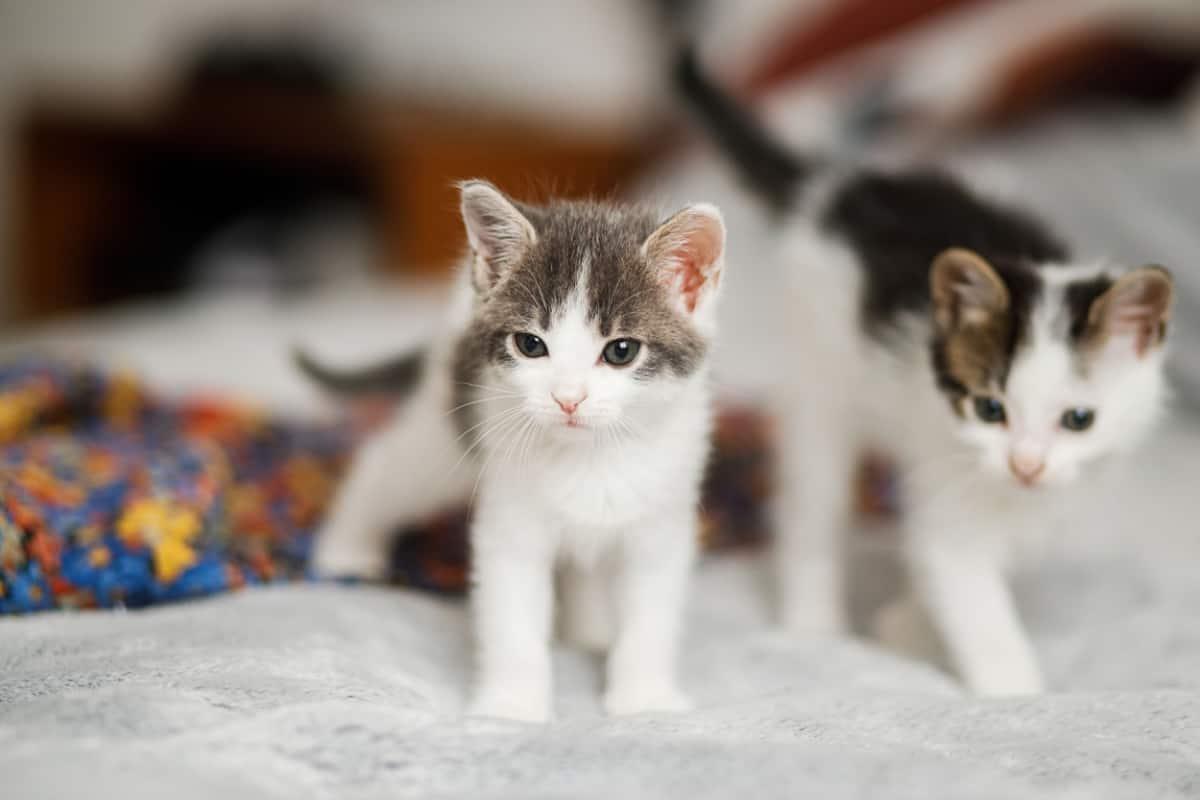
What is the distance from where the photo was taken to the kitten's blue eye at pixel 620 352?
106cm

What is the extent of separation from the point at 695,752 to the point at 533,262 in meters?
0.54

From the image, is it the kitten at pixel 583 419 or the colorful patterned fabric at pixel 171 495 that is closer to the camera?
the kitten at pixel 583 419

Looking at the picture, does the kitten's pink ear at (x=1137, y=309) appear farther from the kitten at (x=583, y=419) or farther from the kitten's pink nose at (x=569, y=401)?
the kitten's pink nose at (x=569, y=401)

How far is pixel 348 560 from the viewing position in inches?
56.5

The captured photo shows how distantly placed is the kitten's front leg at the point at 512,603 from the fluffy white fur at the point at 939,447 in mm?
476

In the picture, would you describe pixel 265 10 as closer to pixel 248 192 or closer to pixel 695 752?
pixel 248 192

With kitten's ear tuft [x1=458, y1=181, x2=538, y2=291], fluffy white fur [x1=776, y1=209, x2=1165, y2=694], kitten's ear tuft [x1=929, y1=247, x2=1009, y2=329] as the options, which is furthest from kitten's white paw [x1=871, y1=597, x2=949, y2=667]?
kitten's ear tuft [x1=458, y1=181, x2=538, y2=291]

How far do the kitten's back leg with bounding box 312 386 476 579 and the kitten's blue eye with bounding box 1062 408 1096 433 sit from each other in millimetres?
724

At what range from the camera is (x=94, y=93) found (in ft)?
14.0

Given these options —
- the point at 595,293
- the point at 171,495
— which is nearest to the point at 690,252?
the point at 595,293

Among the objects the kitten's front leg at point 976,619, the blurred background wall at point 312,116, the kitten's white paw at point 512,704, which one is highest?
the blurred background wall at point 312,116

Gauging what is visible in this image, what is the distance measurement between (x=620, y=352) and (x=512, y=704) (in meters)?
0.39

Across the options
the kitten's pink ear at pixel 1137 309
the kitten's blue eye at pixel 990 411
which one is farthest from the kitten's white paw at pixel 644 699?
the kitten's pink ear at pixel 1137 309

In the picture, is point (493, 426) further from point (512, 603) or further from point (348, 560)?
point (348, 560)
